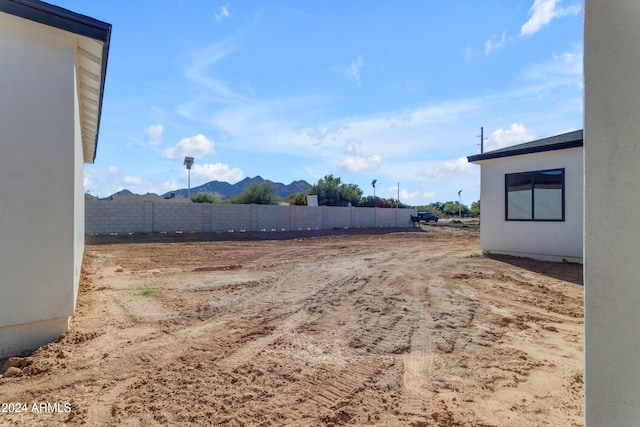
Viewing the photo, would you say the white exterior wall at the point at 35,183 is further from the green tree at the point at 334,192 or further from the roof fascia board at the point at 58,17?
the green tree at the point at 334,192

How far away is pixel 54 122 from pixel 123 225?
17168 mm

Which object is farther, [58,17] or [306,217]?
[306,217]

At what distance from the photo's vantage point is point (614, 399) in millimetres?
1554

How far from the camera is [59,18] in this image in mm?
3750

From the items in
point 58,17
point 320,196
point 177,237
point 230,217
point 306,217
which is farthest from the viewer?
point 320,196

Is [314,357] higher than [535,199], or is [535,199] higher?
[535,199]

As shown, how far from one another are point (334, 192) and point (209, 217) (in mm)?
25662

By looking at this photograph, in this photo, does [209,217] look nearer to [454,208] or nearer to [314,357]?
[314,357]

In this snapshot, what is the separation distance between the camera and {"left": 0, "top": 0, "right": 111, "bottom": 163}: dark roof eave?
3.53 m

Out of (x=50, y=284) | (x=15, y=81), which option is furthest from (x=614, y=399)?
(x=15, y=81)

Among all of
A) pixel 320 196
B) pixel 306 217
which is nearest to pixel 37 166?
pixel 306 217

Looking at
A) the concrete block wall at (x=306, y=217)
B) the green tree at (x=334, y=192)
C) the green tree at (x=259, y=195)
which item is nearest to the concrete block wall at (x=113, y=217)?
the concrete block wall at (x=306, y=217)

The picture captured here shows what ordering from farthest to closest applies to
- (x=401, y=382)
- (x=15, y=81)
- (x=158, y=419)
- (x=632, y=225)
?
1. (x=15, y=81)
2. (x=401, y=382)
3. (x=158, y=419)
4. (x=632, y=225)

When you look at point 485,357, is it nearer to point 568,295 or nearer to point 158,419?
point 158,419
